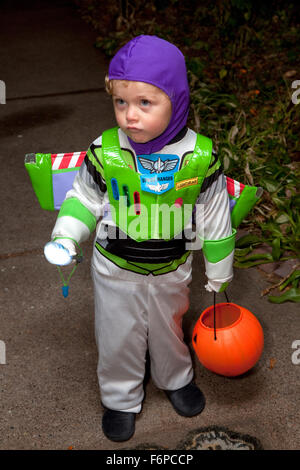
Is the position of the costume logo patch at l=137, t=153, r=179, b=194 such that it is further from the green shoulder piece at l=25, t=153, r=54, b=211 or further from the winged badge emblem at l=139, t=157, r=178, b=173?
the green shoulder piece at l=25, t=153, r=54, b=211

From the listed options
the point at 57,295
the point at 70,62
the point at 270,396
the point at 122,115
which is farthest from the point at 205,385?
the point at 70,62

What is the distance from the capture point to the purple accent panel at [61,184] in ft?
8.32

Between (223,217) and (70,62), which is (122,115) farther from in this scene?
(70,62)

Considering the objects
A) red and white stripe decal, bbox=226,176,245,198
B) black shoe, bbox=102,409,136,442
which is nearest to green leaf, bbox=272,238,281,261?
red and white stripe decal, bbox=226,176,245,198

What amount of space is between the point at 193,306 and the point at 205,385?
0.60 meters

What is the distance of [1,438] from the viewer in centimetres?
273

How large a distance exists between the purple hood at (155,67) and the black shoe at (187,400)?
4.55 feet

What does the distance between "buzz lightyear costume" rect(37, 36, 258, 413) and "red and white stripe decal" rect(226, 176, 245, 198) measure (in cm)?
12

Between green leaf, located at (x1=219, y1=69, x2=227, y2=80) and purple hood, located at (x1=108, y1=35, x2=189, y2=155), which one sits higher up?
purple hood, located at (x1=108, y1=35, x2=189, y2=155)

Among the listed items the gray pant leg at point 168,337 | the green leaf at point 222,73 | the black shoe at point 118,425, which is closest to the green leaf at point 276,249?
the gray pant leg at point 168,337

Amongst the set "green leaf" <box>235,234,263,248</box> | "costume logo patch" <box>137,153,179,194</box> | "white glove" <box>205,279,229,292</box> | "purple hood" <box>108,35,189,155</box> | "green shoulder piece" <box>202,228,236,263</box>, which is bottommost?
"green leaf" <box>235,234,263,248</box>

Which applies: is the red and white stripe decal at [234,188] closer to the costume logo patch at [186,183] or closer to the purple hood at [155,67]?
the costume logo patch at [186,183]

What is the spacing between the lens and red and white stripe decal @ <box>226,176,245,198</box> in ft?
8.35

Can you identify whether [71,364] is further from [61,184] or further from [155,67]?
[155,67]
